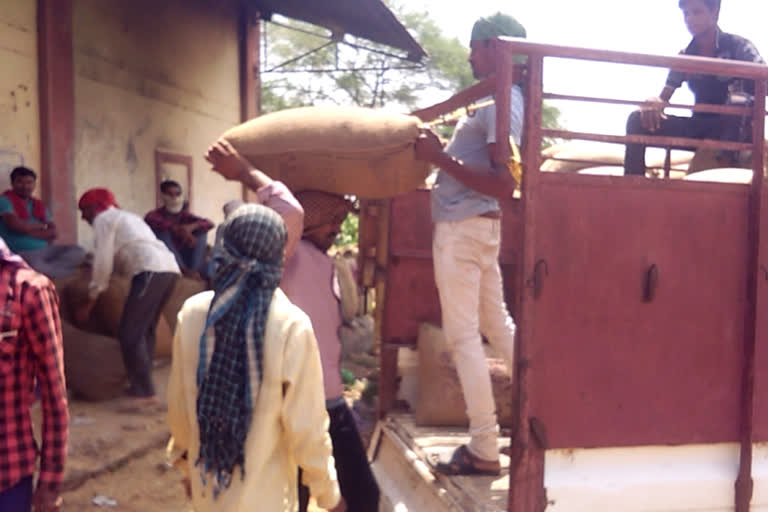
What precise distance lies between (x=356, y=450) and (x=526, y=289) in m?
0.81

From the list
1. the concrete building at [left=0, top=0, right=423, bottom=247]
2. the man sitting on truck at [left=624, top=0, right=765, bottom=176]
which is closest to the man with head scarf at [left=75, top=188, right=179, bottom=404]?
the concrete building at [left=0, top=0, right=423, bottom=247]

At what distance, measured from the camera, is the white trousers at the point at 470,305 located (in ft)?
10.7

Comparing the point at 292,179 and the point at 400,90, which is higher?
the point at 400,90

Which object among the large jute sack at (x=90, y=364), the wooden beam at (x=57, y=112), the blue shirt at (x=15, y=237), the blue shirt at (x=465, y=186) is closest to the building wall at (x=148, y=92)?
the wooden beam at (x=57, y=112)

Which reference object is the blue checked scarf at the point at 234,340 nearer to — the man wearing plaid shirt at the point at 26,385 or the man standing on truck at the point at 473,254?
the man wearing plaid shirt at the point at 26,385

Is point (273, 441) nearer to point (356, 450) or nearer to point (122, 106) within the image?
point (356, 450)

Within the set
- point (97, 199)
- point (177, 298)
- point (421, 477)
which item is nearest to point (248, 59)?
point (177, 298)

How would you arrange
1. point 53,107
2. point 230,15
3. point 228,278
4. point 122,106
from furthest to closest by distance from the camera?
1. point 230,15
2. point 122,106
3. point 53,107
4. point 228,278

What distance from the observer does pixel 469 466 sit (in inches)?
128

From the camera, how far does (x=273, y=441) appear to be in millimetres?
2053

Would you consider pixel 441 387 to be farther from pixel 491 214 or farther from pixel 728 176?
pixel 728 176

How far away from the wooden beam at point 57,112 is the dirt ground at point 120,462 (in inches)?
70.3

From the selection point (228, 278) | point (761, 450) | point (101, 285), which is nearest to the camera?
point (228, 278)

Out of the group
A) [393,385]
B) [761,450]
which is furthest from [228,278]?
[393,385]
